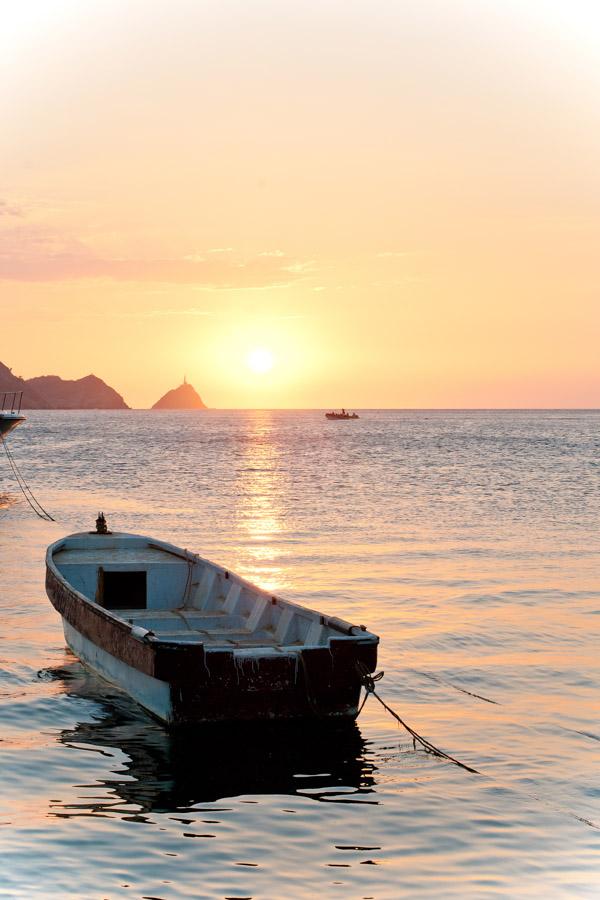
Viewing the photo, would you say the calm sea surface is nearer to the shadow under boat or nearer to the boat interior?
the shadow under boat

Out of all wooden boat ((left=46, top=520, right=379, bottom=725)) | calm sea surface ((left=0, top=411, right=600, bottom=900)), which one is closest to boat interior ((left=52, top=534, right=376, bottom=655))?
wooden boat ((left=46, top=520, right=379, bottom=725))

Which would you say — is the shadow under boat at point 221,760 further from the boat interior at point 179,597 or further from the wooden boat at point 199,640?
the boat interior at point 179,597

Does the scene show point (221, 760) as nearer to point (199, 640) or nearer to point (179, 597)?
point (199, 640)

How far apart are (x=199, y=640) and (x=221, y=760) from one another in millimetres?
3409

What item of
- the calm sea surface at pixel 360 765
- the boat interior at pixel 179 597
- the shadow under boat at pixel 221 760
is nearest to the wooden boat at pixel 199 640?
the boat interior at pixel 179 597

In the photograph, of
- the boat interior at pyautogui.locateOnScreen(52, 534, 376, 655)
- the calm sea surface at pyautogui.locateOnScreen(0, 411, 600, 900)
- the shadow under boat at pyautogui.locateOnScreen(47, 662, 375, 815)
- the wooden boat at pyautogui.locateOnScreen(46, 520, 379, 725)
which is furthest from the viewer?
the boat interior at pyautogui.locateOnScreen(52, 534, 376, 655)

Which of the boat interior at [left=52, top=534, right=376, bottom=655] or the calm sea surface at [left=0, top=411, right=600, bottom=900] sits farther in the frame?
the boat interior at [left=52, top=534, right=376, bottom=655]

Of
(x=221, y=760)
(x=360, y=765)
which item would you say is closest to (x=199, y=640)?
(x=221, y=760)

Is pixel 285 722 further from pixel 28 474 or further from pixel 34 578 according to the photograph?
pixel 28 474

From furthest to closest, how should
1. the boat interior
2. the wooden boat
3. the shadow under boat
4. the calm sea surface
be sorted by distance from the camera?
the boat interior → the wooden boat → the shadow under boat → the calm sea surface

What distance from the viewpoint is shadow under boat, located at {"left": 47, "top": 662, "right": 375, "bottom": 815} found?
1023 centimetres

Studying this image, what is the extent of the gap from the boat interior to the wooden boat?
0.02 meters

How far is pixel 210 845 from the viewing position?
8.86 metres

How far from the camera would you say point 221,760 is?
11148 millimetres
